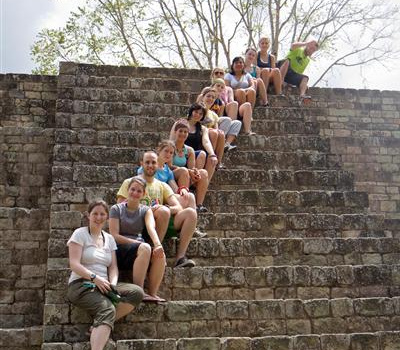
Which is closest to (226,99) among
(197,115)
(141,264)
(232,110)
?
(232,110)

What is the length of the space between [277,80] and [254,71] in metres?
0.46

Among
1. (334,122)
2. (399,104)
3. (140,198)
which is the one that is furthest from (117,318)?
(399,104)

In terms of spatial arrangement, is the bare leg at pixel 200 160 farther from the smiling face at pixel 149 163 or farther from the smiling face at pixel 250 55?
the smiling face at pixel 250 55

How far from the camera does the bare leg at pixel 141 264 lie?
16.1 ft

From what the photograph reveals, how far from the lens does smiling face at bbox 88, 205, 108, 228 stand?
4.80m

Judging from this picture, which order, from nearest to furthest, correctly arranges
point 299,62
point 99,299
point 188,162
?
1. point 99,299
2. point 188,162
3. point 299,62

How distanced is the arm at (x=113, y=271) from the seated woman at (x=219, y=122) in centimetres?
326

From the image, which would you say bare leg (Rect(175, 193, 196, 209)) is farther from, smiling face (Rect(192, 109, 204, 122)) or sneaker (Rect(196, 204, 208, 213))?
smiling face (Rect(192, 109, 204, 122))

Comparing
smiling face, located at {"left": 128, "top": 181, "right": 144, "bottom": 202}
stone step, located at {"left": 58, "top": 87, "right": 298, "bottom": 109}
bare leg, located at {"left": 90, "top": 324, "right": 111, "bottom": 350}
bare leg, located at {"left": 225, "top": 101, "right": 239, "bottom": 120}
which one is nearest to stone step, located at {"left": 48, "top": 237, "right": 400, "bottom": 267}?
smiling face, located at {"left": 128, "top": 181, "right": 144, "bottom": 202}

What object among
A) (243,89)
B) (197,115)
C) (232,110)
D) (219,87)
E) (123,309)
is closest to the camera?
(123,309)

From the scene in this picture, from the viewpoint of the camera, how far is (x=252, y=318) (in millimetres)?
5227

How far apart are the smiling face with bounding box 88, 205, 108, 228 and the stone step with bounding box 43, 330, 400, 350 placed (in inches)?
38.5

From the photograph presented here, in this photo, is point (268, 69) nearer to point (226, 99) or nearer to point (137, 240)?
point (226, 99)

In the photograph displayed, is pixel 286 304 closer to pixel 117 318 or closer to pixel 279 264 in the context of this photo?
pixel 279 264
